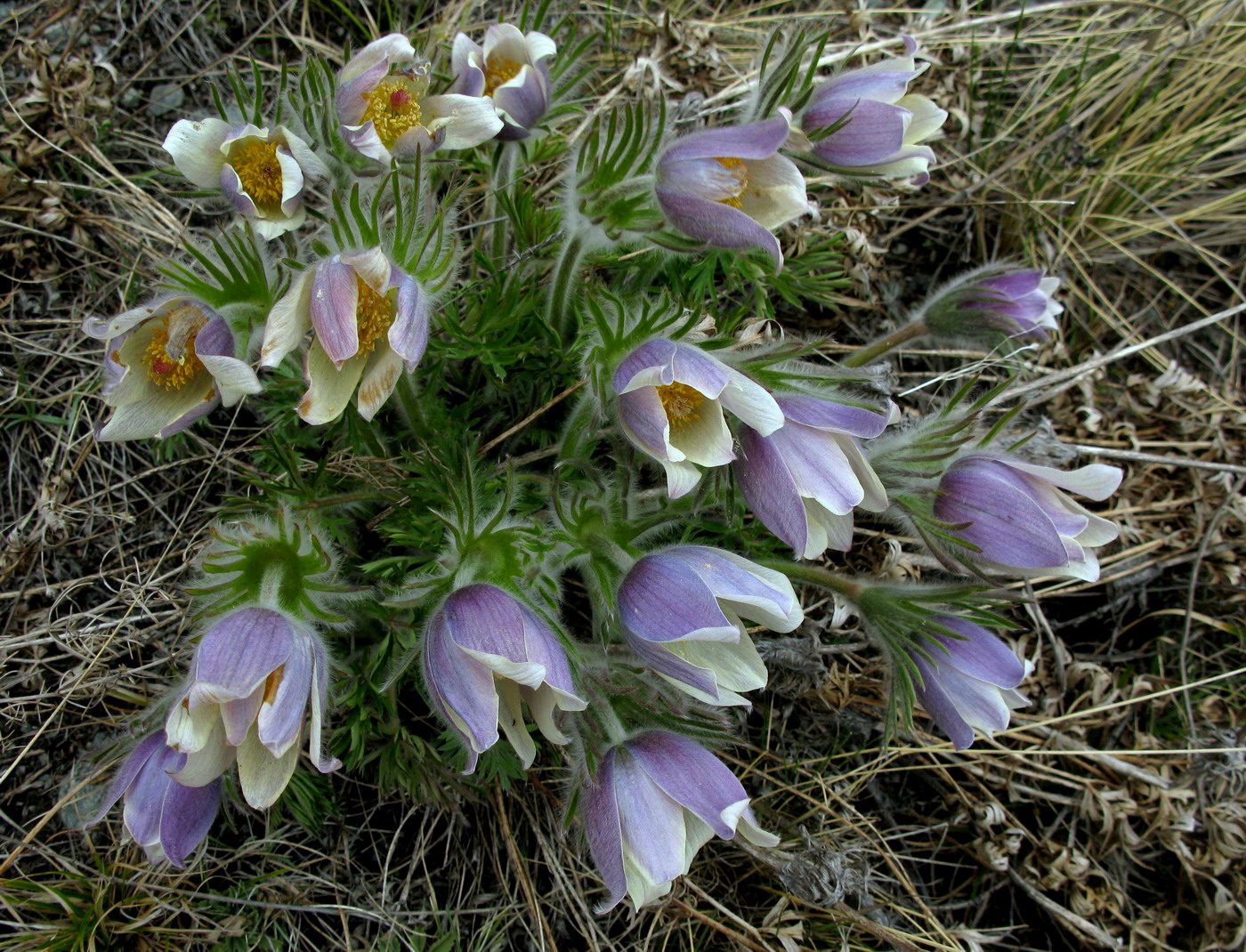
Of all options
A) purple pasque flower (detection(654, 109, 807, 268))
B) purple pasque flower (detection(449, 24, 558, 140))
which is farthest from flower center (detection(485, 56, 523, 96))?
purple pasque flower (detection(654, 109, 807, 268))

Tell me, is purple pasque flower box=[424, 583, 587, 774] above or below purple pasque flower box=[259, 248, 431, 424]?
below

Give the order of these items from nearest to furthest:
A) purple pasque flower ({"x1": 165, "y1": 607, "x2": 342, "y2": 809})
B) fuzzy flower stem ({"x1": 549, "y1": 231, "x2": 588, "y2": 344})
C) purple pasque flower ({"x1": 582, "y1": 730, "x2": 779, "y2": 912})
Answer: purple pasque flower ({"x1": 165, "y1": 607, "x2": 342, "y2": 809})
purple pasque flower ({"x1": 582, "y1": 730, "x2": 779, "y2": 912})
fuzzy flower stem ({"x1": 549, "y1": 231, "x2": 588, "y2": 344})

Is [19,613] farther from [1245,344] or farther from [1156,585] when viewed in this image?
[1245,344]

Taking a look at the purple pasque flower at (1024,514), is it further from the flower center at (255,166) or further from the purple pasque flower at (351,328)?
the flower center at (255,166)

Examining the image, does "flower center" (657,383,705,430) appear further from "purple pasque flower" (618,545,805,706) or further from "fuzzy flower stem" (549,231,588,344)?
"fuzzy flower stem" (549,231,588,344)

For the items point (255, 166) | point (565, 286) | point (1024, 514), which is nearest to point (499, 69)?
point (565, 286)

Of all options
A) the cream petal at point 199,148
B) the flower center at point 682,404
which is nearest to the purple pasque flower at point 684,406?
the flower center at point 682,404
